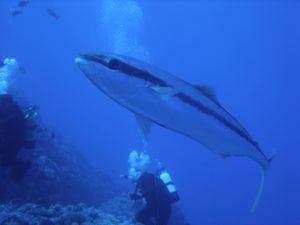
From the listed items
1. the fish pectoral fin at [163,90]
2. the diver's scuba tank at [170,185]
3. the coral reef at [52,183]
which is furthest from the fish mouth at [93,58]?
the coral reef at [52,183]

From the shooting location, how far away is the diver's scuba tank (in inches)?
362

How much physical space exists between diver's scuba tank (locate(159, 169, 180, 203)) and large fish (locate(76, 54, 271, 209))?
596cm

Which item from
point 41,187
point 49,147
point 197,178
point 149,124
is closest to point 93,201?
point 49,147

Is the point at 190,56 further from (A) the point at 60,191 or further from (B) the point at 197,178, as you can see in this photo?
(A) the point at 60,191

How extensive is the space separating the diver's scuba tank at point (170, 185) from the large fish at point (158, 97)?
596 cm

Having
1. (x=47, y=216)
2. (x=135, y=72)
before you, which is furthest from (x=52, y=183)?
(x=135, y=72)

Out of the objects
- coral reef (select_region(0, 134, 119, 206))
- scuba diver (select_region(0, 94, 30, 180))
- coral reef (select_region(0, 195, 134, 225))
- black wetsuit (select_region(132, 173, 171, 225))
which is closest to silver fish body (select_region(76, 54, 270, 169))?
coral reef (select_region(0, 195, 134, 225))

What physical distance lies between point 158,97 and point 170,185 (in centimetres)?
671

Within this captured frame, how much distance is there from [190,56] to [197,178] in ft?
195

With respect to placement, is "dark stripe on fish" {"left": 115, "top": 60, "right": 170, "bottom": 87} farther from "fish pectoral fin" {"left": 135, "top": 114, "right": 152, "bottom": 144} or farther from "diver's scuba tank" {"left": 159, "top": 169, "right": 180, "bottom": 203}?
"diver's scuba tank" {"left": 159, "top": 169, "right": 180, "bottom": 203}

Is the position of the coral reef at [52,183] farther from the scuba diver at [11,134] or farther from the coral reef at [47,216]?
the coral reef at [47,216]

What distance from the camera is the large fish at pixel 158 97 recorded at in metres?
3.01

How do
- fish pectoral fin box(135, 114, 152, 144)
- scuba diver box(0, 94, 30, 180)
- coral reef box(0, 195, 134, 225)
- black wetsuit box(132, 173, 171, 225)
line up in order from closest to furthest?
fish pectoral fin box(135, 114, 152, 144) < coral reef box(0, 195, 134, 225) < scuba diver box(0, 94, 30, 180) < black wetsuit box(132, 173, 171, 225)

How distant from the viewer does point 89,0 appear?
5753 inches
